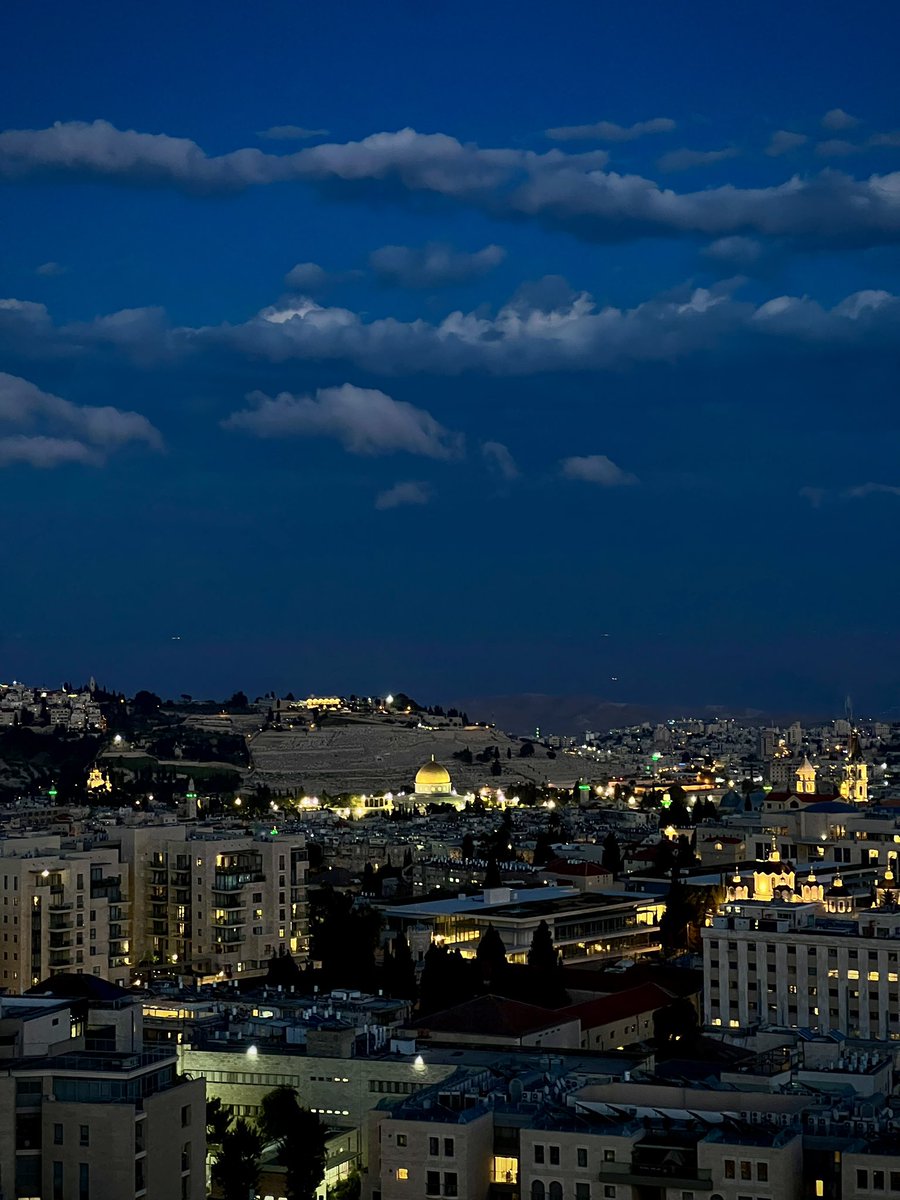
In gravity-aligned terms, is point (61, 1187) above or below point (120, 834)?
below

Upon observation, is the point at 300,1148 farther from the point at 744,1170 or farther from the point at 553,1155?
the point at 744,1170

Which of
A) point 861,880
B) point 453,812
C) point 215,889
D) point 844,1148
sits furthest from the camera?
point 453,812

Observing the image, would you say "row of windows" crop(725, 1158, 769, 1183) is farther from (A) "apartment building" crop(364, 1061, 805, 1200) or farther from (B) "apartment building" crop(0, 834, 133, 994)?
(B) "apartment building" crop(0, 834, 133, 994)

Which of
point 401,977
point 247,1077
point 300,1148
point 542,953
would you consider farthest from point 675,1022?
point 300,1148

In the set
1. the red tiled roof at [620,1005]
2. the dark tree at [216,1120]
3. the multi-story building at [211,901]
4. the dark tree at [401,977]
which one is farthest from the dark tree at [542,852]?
the dark tree at [216,1120]

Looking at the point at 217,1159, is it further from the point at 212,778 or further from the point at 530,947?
the point at 212,778

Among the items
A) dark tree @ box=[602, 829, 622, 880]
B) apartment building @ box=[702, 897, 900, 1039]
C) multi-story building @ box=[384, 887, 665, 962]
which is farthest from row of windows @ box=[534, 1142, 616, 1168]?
dark tree @ box=[602, 829, 622, 880]

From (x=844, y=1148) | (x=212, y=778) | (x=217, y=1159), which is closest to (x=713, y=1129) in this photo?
(x=844, y=1148)

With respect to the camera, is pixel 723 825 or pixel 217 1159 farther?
pixel 723 825
